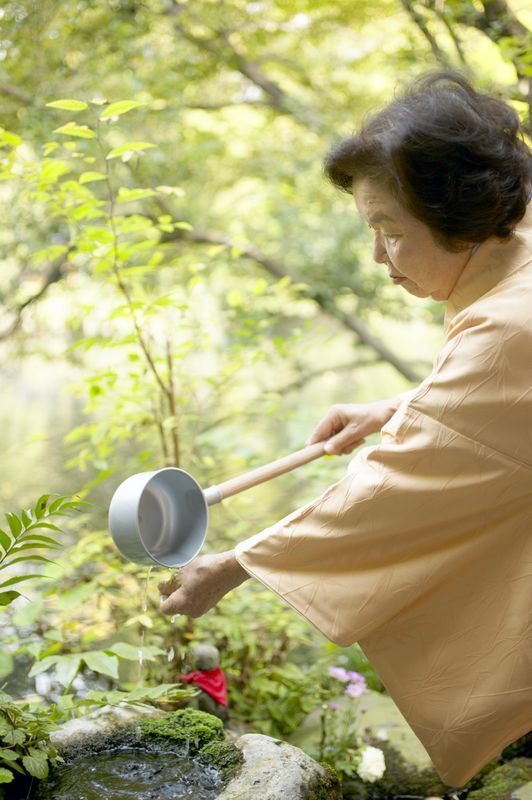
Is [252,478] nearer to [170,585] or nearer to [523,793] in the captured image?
[170,585]

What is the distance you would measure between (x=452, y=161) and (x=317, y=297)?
4959mm

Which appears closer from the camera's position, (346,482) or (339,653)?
(346,482)

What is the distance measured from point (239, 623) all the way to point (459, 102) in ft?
7.03

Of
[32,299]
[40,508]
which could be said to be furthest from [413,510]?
[32,299]

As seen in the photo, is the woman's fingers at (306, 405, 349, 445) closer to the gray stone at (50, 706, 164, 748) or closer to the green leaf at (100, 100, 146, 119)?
the gray stone at (50, 706, 164, 748)

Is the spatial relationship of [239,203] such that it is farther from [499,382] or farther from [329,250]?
[499,382]

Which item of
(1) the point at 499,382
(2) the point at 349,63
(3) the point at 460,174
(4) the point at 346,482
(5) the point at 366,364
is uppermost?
(3) the point at 460,174

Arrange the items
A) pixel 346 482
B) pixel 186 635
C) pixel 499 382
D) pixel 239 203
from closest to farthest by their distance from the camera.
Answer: pixel 499 382
pixel 346 482
pixel 186 635
pixel 239 203

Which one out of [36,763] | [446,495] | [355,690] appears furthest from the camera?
[355,690]

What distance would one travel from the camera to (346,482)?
168 cm

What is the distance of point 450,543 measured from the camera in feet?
5.50

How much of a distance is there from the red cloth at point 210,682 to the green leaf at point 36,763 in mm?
768

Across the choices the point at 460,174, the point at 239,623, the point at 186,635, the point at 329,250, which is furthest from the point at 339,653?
the point at 329,250

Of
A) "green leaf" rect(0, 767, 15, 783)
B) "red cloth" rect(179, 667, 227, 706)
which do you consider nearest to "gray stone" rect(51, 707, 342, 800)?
"green leaf" rect(0, 767, 15, 783)
